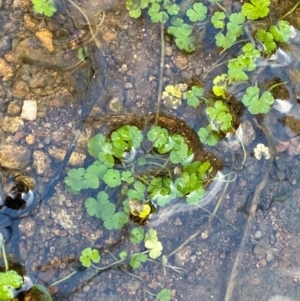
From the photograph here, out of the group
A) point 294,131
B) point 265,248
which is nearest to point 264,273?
point 265,248

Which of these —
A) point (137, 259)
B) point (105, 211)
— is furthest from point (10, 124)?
point (137, 259)

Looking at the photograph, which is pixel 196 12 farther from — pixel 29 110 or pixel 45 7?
pixel 29 110

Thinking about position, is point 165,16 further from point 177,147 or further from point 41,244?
point 41,244

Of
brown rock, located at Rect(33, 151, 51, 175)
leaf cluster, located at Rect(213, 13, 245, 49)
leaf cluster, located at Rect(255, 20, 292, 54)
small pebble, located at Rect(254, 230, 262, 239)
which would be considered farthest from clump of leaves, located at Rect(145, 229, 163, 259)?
leaf cluster, located at Rect(255, 20, 292, 54)

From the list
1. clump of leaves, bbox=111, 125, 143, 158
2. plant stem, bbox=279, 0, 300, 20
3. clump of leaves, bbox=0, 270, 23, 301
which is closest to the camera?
clump of leaves, bbox=0, 270, 23, 301

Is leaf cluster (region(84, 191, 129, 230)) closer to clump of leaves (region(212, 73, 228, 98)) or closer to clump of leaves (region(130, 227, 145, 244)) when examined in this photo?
clump of leaves (region(130, 227, 145, 244))

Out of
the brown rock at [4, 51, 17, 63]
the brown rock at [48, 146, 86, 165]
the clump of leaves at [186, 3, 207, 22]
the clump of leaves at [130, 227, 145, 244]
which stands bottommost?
the clump of leaves at [130, 227, 145, 244]
